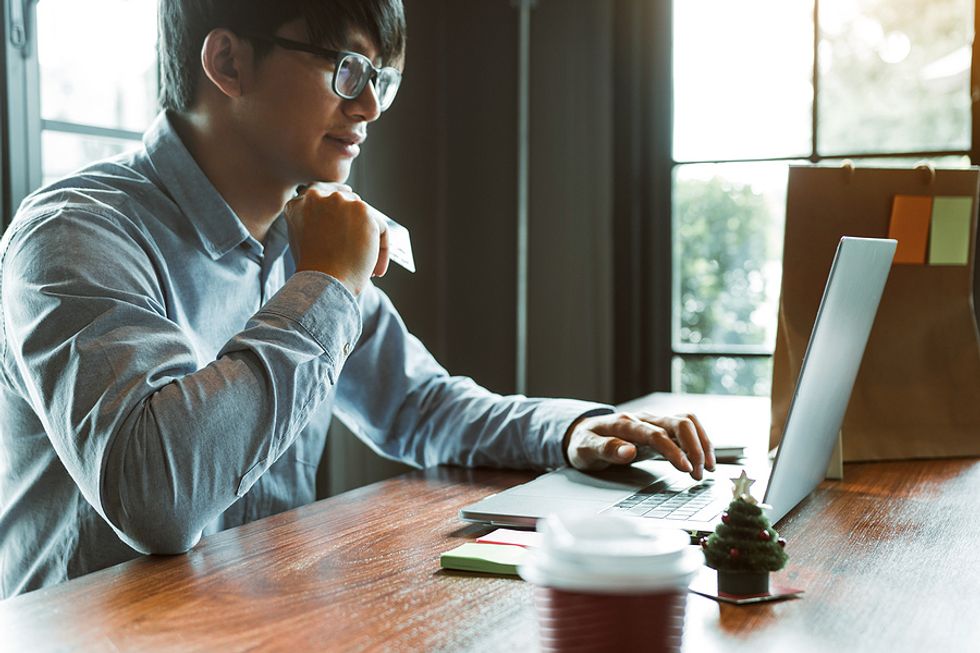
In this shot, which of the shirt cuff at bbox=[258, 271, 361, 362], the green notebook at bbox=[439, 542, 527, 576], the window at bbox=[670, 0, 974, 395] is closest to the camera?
the green notebook at bbox=[439, 542, 527, 576]

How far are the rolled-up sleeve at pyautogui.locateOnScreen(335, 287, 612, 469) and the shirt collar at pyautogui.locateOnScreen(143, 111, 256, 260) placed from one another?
10.6 inches

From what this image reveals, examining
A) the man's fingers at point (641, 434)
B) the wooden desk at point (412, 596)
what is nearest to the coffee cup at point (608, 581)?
the wooden desk at point (412, 596)

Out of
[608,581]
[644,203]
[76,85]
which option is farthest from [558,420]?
[644,203]

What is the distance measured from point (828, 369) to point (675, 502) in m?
0.19

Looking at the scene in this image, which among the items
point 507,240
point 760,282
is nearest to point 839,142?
point 760,282

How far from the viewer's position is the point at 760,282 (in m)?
2.82

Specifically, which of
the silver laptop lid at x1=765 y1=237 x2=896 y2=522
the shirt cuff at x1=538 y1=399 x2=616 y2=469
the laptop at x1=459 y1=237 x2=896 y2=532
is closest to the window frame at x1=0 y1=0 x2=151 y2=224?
the shirt cuff at x1=538 y1=399 x2=616 y2=469

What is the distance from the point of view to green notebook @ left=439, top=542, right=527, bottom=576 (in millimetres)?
765

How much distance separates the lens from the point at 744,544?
2.22 feet

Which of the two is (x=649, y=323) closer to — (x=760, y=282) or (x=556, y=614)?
(x=760, y=282)

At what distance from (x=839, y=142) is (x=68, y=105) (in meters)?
1.91

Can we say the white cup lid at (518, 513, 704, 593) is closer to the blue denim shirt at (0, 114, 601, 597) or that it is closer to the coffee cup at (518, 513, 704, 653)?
the coffee cup at (518, 513, 704, 653)

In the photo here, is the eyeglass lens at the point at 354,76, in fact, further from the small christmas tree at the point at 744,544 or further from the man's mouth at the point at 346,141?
the small christmas tree at the point at 744,544

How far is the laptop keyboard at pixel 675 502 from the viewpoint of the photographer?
92 centimetres
